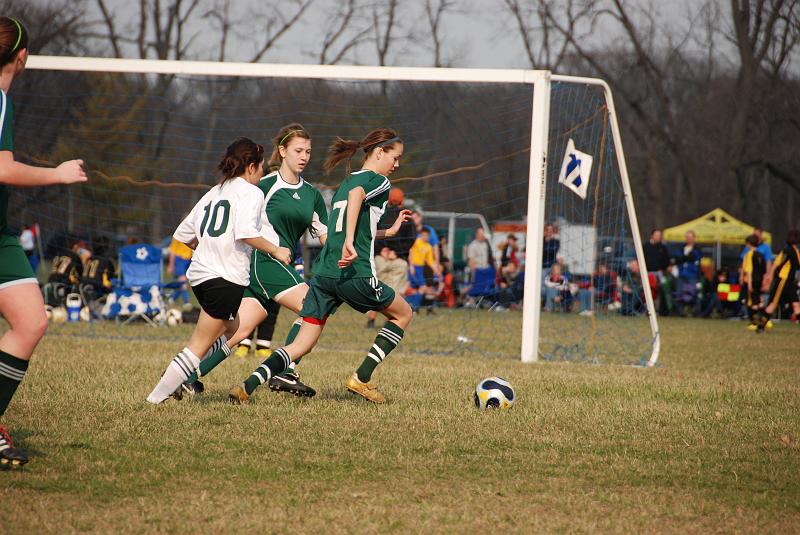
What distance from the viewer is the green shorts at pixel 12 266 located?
15.6 ft

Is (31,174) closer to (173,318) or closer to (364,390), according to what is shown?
(364,390)

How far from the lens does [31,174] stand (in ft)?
15.0

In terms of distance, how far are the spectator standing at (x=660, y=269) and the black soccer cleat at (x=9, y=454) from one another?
19.2m

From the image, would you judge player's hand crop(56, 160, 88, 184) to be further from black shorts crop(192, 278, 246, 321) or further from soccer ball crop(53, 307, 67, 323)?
soccer ball crop(53, 307, 67, 323)

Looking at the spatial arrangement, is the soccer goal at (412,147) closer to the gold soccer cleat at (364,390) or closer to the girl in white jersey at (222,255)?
the gold soccer cleat at (364,390)

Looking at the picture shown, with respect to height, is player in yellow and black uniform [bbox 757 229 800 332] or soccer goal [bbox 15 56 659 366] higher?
soccer goal [bbox 15 56 659 366]

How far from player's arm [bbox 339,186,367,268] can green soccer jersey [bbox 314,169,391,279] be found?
12 cm

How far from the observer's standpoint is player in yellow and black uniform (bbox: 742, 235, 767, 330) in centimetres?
1955

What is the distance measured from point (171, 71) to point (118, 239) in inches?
424

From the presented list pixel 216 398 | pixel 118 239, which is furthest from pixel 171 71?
pixel 118 239

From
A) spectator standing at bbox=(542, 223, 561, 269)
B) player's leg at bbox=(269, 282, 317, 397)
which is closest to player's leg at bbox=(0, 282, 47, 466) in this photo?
player's leg at bbox=(269, 282, 317, 397)

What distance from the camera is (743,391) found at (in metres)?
8.77

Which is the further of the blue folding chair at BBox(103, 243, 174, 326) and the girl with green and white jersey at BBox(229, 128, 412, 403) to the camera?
the blue folding chair at BBox(103, 243, 174, 326)

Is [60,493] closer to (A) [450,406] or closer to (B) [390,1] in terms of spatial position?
(A) [450,406]
